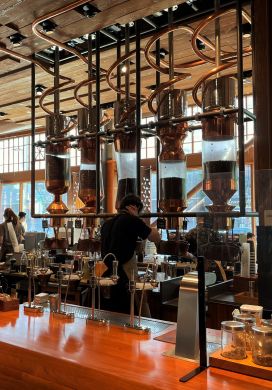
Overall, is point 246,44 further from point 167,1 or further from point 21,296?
point 21,296

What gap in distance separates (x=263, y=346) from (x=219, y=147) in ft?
2.57

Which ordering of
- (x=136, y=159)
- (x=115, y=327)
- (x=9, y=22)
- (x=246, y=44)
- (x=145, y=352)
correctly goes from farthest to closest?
(x=246, y=44), (x=9, y=22), (x=115, y=327), (x=136, y=159), (x=145, y=352)

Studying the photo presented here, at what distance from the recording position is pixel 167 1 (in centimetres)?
200

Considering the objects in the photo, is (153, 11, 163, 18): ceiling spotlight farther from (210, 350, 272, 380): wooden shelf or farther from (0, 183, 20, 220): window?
(0, 183, 20, 220): window

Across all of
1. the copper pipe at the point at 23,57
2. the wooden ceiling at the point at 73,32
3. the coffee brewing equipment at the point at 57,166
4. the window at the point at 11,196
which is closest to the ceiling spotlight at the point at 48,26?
the wooden ceiling at the point at 73,32

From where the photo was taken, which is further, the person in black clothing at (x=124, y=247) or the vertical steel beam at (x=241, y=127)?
the person in black clothing at (x=124, y=247)

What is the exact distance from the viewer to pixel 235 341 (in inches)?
61.4

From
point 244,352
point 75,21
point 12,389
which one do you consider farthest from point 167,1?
point 12,389

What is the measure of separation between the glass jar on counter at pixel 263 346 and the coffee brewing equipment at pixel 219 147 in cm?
47

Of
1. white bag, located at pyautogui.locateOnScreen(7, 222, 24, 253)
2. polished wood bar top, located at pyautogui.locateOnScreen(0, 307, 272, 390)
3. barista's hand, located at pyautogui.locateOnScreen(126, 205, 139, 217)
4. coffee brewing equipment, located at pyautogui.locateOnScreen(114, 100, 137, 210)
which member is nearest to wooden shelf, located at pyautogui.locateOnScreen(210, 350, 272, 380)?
polished wood bar top, located at pyautogui.locateOnScreen(0, 307, 272, 390)

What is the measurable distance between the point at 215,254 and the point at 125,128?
2.57ft

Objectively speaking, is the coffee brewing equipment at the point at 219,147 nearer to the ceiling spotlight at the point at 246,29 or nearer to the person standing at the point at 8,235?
the ceiling spotlight at the point at 246,29

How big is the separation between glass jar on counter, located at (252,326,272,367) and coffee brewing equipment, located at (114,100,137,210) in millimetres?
882

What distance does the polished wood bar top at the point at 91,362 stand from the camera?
1.45 meters
